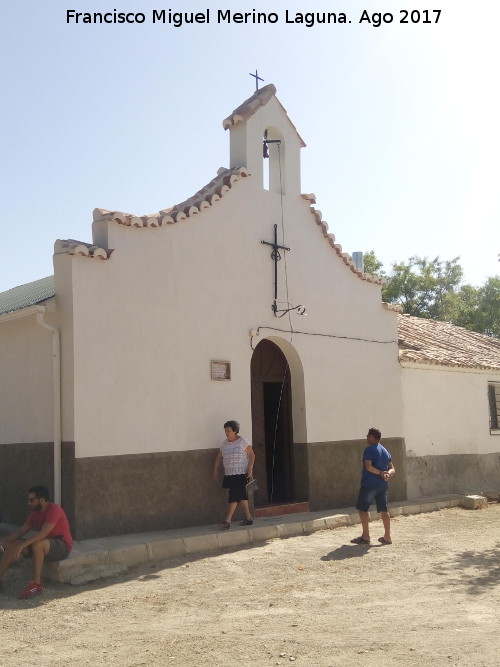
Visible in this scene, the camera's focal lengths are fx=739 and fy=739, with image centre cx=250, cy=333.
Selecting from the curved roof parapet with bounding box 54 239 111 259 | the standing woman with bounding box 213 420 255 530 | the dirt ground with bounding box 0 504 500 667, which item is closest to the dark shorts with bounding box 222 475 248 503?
the standing woman with bounding box 213 420 255 530

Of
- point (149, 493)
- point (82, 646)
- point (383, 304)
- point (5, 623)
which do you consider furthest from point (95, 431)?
point (383, 304)

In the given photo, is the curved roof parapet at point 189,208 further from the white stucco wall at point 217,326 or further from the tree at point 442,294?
the tree at point 442,294

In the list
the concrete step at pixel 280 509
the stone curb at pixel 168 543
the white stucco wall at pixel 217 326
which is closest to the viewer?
the stone curb at pixel 168 543

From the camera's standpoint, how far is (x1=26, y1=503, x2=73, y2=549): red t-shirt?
324 inches

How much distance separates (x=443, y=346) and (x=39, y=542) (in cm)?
1227

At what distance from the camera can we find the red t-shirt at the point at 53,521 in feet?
27.0

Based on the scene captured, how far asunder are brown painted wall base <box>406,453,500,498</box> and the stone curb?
9.11 ft

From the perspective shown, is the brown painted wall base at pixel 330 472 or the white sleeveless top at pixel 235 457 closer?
the white sleeveless top at pixel 235 457

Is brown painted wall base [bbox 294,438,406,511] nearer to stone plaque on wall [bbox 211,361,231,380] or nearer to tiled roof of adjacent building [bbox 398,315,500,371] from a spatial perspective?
stone plaque on wall [bbox 211,361,231,380]

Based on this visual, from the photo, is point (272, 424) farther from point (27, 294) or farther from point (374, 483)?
point (27, 294)

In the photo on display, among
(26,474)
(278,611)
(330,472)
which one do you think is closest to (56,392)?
(26,474)

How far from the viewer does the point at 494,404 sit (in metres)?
17.8

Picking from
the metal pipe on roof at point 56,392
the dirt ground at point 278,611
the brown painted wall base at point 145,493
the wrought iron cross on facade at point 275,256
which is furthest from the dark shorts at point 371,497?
the metal pipe on roof at point 56,392

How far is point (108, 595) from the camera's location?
25.4 ft
